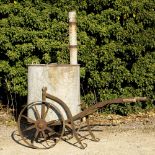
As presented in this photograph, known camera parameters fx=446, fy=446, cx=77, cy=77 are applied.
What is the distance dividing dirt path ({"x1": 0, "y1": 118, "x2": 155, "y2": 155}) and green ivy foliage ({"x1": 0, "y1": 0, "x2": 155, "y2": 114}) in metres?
1.01

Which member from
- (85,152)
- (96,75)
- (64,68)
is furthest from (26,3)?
(85,152)

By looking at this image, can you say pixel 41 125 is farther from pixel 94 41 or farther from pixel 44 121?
pixel 94 41

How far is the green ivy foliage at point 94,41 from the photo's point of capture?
28.0 feet

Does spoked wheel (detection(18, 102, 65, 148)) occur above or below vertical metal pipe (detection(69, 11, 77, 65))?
below

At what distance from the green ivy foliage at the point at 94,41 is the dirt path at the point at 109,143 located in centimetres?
101

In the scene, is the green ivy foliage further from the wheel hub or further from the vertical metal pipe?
the wheel hub

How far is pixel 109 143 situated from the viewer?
7078 millimetres

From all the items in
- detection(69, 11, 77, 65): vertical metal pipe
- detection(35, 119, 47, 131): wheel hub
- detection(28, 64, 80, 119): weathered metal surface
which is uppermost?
detection(69, 11, 77, 65): vertical metal pipe

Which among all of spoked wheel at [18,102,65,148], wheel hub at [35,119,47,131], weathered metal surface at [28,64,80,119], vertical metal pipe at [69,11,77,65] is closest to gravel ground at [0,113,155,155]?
spoked wheel at [18,102,65,148]

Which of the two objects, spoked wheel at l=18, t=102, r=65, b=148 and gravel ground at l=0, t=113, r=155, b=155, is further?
spoked wheel at l=18, t=102, r=65, b=148

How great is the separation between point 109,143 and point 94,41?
7.76 feet

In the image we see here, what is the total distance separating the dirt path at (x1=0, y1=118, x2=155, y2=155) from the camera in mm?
6645

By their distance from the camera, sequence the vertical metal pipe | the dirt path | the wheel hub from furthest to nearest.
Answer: the vertical metal pipe, the wheel hub, the dirt path

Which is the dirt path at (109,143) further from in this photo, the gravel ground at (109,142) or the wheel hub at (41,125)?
the wheel hub at (41,125)
